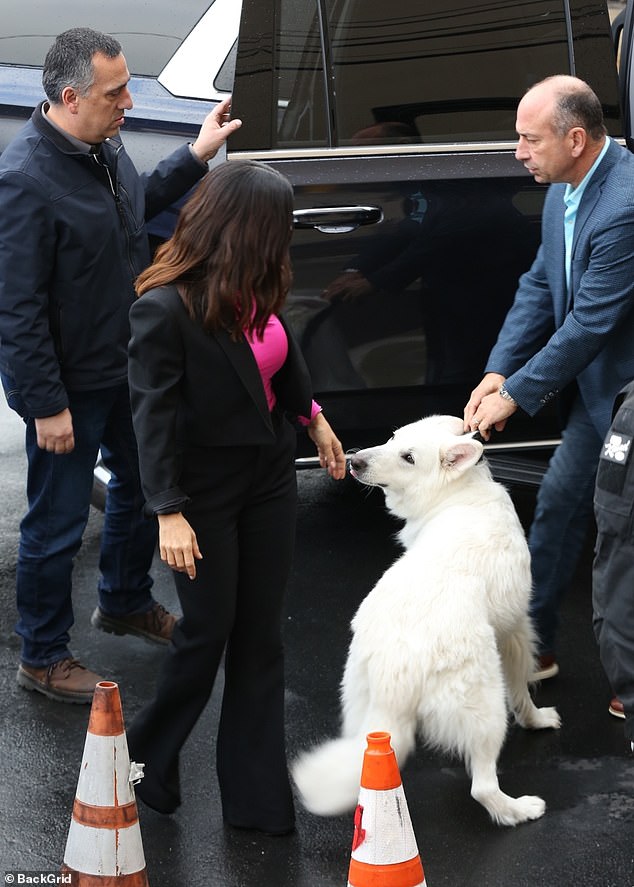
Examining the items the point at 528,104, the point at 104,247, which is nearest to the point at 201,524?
the point at 104,247

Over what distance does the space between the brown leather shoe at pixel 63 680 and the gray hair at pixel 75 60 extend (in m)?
1.89

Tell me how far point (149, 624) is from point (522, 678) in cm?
148

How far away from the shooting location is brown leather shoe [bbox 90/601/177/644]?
→ 4.39 meters

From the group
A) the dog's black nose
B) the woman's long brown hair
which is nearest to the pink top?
the woman's long brown hair

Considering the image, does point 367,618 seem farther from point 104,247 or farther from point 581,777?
point 104,247

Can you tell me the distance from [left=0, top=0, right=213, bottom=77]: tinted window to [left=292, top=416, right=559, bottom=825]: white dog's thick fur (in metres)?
2.04

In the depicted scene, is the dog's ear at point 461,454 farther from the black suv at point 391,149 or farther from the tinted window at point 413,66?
the tinted window at point 413,66

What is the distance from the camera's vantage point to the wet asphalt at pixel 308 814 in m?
3.09

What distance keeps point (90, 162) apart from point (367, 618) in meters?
1.67

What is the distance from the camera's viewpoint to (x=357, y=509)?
5.55m

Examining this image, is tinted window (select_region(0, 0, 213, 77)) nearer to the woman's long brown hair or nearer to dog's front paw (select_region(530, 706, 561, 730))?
the woman's long brown hair

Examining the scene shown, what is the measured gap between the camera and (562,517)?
395 cm

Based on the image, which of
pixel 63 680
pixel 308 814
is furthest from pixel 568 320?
pixel 63 680

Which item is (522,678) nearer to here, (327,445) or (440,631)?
(440,631)
